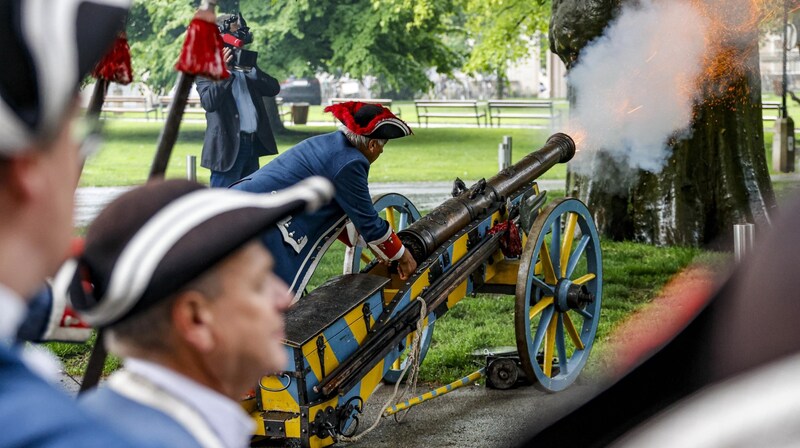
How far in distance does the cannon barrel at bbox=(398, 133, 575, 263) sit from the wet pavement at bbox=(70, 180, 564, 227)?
5.60m

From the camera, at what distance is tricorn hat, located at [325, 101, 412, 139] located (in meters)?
5.51

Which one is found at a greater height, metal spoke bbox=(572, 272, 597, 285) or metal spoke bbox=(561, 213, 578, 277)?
metal spoke bbox=(561, 213, 578, 277)

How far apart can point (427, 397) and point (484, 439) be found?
339 millimetres

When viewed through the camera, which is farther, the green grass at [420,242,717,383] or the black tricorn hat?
the green grass at [420,242,717,383]

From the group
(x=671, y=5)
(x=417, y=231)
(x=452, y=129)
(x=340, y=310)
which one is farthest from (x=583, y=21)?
(x=452, y=129)

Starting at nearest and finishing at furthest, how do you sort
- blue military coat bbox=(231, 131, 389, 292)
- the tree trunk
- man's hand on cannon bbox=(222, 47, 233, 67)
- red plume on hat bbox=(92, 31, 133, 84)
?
red plume on hat bbox=(92, 31, 133, 84)
blue military coat bbox=(231, 131, 389, 292)
man's hand on cannon bbox=(222, 47, 233, 67)
the tree trunk

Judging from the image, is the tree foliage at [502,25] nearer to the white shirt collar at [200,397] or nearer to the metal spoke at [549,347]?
the metal spoke at [549,347]

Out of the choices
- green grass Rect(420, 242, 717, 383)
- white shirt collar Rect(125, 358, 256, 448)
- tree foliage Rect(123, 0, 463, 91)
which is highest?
tree foliage Rect(123, 0, 463, 91)

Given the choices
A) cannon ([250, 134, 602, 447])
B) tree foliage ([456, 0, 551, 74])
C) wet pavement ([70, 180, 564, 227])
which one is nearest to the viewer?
cannon ([250, 134, 602, 447])

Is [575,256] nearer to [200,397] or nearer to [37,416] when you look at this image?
[200,397]

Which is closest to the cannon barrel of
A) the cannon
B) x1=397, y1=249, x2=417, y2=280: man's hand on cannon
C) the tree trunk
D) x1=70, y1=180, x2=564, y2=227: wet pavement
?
the cannon

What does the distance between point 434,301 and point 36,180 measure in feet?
14.9

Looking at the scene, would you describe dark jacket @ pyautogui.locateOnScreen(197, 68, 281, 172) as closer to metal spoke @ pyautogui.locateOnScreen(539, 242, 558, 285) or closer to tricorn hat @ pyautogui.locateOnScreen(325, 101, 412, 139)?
metal spoke @ pyautogui.locateOnScreen(539, 242, 558, 285)

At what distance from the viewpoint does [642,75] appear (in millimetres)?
10109
